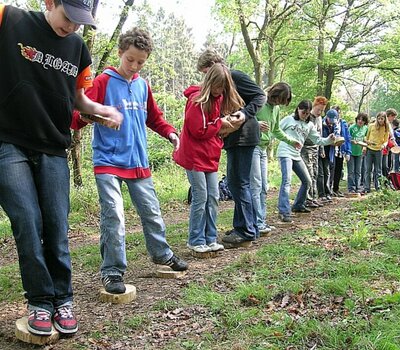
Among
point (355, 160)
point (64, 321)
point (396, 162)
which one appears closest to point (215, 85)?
point (64, 321)

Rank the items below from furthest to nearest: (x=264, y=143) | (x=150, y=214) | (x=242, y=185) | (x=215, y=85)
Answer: (x=264, y=143), (x=242, y=185), (x=215, y=85), (x=150, y=214)

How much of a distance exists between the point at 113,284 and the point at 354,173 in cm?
893

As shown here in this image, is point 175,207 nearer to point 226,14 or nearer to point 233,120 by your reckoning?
point 233,120

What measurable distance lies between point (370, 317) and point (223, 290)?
4.07 ft

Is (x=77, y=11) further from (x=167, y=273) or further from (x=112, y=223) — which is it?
(x=167, y=273)

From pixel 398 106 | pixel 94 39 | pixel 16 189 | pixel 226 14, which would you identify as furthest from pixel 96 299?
pixel 398 106

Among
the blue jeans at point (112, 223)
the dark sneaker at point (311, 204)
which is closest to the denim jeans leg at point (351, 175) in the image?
the dark sneaker at point (311, 204)

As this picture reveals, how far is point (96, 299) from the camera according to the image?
3.74m

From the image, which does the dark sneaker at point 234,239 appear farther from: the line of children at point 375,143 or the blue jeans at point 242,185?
the line of children at point 375,143

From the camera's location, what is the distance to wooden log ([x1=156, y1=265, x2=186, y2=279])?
423 centimetres

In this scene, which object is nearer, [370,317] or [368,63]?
[370,317]

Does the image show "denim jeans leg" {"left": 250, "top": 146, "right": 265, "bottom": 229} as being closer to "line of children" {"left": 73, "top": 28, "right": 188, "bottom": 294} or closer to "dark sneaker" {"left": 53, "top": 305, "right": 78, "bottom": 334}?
"line of children" {"left": 73, "top": 28, "right": 188, "bottom": 294}

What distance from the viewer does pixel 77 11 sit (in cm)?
280

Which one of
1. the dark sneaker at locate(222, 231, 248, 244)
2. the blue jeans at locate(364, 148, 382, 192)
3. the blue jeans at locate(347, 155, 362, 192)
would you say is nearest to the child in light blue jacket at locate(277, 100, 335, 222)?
the dark sneaker at locate(222, 231, 248, 244)
